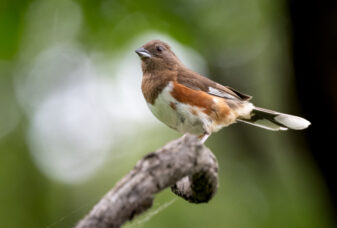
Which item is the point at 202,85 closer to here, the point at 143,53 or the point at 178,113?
the point at 178,113

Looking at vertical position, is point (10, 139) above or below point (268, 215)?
above

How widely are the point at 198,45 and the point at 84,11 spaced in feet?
5.17

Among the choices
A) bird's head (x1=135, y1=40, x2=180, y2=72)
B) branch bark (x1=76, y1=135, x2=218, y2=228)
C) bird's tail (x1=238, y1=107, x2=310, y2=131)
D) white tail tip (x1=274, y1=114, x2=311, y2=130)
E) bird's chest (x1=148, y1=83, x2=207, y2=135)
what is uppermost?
bird's head (x1=135, y1=40, x2=180, y2=72)

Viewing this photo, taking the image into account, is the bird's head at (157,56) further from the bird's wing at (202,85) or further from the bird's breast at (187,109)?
the bird's breast at (187,109)

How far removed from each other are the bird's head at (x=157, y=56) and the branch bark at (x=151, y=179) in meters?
2.13

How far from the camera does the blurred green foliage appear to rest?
6000 millimetres

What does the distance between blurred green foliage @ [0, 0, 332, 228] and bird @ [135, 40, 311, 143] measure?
2.12 ft

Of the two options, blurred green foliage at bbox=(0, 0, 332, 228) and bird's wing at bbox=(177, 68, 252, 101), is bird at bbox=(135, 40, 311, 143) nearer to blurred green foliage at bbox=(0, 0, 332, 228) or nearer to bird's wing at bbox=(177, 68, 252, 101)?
bird's wing at bbox=(177, 68, 252, 101)

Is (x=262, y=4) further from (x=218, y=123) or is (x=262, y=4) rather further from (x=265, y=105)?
(x=218, y=123)

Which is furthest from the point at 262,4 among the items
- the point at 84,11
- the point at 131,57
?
the point at 84,11

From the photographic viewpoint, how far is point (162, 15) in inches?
249

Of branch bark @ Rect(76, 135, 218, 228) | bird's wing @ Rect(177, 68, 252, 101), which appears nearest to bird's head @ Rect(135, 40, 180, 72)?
bird's wing @ Rect(177, 68, 252, 101)

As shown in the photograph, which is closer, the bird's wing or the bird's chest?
the bird's chest

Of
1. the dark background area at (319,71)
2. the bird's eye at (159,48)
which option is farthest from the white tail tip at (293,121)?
the bird's eye at (159,48)
